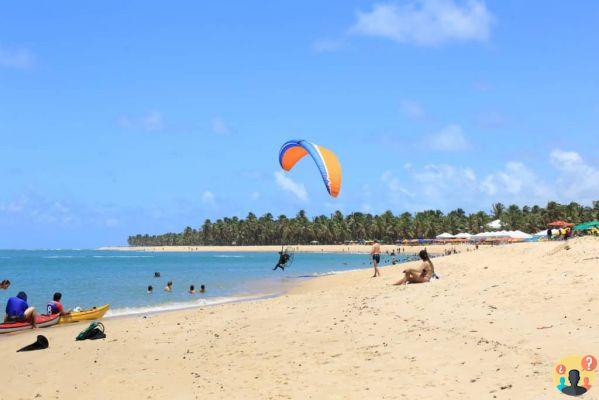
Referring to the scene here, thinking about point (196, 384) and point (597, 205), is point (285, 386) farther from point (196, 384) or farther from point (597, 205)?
point (597, 205)

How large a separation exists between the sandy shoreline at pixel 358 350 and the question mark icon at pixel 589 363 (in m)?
0.30

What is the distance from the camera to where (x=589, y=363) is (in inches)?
272

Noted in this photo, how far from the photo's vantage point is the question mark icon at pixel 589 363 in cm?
678

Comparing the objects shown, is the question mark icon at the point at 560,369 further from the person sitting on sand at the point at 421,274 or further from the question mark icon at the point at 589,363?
the person sitting on sand at the point at 421,274

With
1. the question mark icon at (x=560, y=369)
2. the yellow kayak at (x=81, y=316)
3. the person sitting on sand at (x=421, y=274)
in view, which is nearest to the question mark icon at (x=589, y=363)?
the question mark icon at (x=560, y=369)

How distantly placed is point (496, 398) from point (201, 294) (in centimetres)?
2519

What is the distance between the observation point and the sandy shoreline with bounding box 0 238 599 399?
7.55m

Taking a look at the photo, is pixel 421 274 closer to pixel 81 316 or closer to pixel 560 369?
pixel 560 369

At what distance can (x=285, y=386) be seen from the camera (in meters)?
8.08

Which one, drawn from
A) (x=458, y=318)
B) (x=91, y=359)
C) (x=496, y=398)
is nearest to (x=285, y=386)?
(x=496, y=398)

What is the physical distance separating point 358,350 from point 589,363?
3577 mm

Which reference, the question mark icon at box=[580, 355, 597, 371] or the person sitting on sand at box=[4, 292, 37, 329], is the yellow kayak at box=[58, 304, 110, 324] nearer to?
the person sitting on sand at box=[4, 292, 37, 329]

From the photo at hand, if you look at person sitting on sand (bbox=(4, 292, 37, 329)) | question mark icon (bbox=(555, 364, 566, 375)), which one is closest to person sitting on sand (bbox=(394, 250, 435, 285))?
question mark icon (bbox=(555, 364, 566, 375))

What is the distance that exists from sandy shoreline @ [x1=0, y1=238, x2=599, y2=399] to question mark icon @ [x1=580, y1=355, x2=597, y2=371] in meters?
0.30
